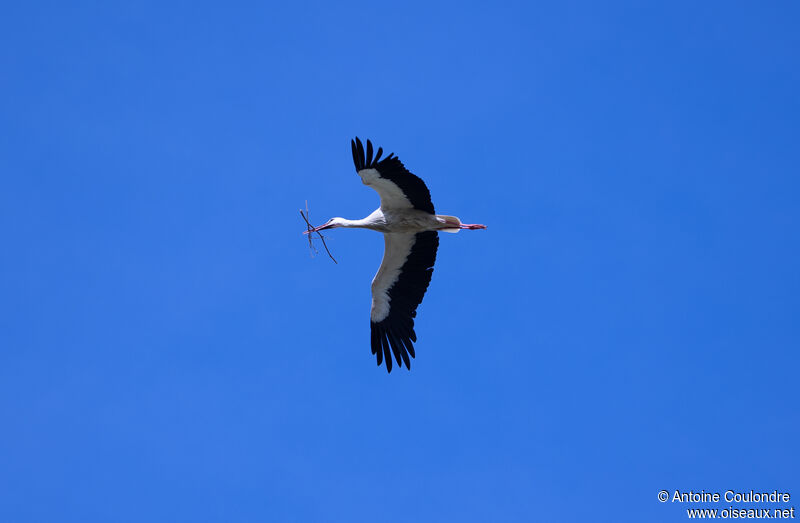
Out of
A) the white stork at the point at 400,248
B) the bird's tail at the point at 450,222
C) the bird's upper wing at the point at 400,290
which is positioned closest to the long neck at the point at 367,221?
the white stork at the point at 400,248

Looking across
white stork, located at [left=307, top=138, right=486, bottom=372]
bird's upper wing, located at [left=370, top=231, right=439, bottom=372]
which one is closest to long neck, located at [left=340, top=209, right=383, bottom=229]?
white stork, located at [left=307, top=138, right=486, bottom=372]

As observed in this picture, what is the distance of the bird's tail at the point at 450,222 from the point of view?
1144 centimetres

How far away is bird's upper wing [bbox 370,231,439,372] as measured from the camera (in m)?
11.9

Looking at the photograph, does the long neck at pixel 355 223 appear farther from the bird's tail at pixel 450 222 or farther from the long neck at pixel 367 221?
the bird's tail at pixel 450 222

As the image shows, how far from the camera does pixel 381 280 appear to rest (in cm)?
1238

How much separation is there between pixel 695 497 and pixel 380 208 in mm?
6306

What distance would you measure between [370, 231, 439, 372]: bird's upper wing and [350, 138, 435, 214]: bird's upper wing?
746mm

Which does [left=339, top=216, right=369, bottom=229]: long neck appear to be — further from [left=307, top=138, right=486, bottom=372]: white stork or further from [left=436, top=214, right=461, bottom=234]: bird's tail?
[left=436, top=214, right=461, bottom=234]: bird's tail

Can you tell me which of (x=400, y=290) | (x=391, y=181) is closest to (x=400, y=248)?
(x=400, y=290)

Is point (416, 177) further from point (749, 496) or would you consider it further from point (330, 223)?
point (749, 496)

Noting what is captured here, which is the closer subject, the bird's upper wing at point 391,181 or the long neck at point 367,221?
the bird's upper wing at point 391,181

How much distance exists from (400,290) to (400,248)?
0.73 m

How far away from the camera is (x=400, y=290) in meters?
12.3

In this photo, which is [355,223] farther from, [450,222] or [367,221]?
[450,222]
